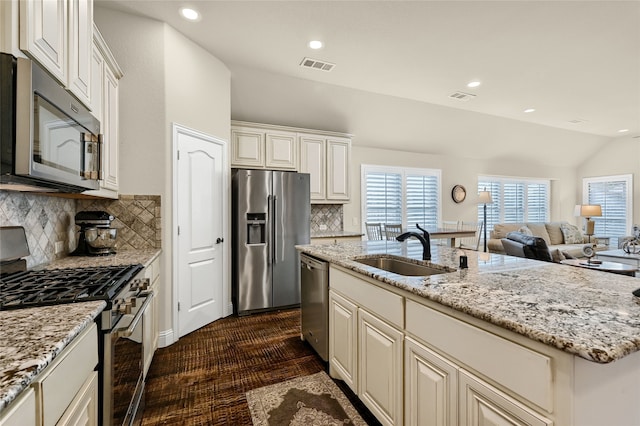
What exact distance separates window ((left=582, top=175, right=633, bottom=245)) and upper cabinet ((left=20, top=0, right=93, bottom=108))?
32.8ft

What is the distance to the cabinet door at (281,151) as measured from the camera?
13.9ft

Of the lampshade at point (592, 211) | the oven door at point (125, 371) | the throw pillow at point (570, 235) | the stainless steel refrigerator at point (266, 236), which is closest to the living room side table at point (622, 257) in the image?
the throw pillow at point (570, 235)

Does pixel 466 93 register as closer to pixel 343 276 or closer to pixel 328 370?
pixel 343 276

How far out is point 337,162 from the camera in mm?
4781

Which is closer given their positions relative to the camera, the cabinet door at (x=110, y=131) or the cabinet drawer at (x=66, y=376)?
the cabinet drawer at (x=66, y=376)

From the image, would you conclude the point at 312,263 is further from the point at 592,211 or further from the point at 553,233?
the point at 592,211

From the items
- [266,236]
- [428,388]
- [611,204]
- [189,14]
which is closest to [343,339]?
[428,388]

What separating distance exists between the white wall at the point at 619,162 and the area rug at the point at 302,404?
8.69m

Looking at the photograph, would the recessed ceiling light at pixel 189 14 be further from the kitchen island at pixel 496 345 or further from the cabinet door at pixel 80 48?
the kitchen island at pixel 496 345

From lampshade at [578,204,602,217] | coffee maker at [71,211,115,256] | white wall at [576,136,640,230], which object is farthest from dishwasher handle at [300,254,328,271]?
white wall at [576,136,640,230]

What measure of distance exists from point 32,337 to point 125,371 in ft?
2.10

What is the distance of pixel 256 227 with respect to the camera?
11.7ft

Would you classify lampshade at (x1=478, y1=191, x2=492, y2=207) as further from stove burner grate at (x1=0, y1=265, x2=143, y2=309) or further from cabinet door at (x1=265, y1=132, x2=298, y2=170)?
stove burner grate at (x1=0, y1=265, x2=143, y2=309)

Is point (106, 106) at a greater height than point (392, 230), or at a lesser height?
greater
